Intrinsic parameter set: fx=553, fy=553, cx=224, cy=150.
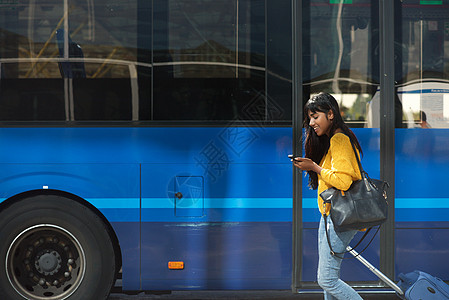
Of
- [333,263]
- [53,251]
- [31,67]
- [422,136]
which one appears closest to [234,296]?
[53,251]

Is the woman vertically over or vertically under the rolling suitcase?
over

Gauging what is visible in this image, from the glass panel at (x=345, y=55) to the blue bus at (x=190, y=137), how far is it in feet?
0.04

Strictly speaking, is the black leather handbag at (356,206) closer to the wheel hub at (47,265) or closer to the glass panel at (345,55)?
the glass panel at (345,55)

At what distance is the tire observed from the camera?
476 centimetres

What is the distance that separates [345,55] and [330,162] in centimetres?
144

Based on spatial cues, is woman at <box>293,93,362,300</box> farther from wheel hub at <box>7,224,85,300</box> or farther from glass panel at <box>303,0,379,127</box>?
wheel hub at <box>7,224,85,300</box>

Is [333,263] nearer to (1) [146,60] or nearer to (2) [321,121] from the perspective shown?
(2) [321,121]

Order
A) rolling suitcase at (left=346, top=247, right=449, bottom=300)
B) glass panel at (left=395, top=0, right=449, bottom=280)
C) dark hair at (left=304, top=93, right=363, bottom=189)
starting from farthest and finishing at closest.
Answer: glass panel at (left=395, top=0, right=449, bottom=280), rolling suitcase at (left=346, top=247, right=449, bottom=300), dark hair at (left=304, top=93, right=363, bottom=189)

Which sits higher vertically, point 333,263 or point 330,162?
point 330,162

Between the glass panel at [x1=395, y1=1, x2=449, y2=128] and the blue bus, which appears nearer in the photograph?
the blue bus

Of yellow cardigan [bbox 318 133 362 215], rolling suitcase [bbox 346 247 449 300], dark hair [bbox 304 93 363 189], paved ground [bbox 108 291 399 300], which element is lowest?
paved ground [bbox 108 291 399 300]

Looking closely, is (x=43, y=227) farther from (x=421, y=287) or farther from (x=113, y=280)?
(x=421, y=287)

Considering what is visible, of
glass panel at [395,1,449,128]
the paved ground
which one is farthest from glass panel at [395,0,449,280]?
the paved ground

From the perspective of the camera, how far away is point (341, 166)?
11.8 feet
